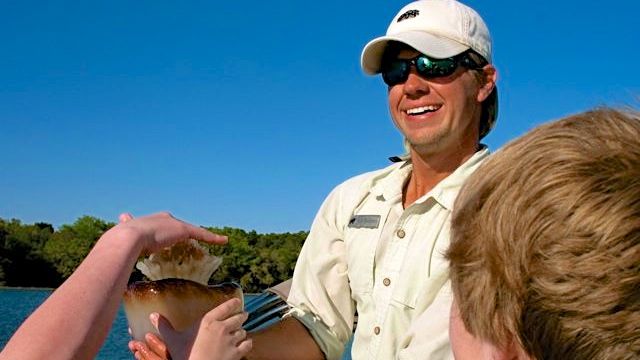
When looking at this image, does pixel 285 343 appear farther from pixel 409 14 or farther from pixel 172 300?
pixel 409 14

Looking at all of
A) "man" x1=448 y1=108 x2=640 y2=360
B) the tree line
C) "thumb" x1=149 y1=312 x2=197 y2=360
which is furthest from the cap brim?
the tree line

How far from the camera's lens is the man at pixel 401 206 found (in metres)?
3.24

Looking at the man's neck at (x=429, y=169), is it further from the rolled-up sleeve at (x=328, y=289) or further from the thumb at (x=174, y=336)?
the thumb at (x=174, y=336)

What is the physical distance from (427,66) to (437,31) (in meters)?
0.15

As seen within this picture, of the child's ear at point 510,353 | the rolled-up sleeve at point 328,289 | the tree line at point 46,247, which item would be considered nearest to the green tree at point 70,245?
the tree line at point 46,247

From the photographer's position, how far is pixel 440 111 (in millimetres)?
3424

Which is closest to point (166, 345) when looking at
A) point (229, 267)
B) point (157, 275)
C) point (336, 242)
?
point (157, 275)

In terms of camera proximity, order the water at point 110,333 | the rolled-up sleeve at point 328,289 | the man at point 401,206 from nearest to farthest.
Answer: the man at point 401,206
the rolled-up sleeve at point 328,289
the water at point 110,333

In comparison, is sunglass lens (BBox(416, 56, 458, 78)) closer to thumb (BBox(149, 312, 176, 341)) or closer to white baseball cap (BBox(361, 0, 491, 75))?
white baseball cap (BBox(361, 0, 491, 75))

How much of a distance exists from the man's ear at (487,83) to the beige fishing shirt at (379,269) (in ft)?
0.85

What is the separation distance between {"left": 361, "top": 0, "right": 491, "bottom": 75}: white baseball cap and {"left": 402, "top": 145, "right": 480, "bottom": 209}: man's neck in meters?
0.41

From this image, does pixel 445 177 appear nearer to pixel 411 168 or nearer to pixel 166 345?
pixel 411 168

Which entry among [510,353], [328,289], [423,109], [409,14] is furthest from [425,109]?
[510,353]

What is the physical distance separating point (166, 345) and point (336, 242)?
140 cm
